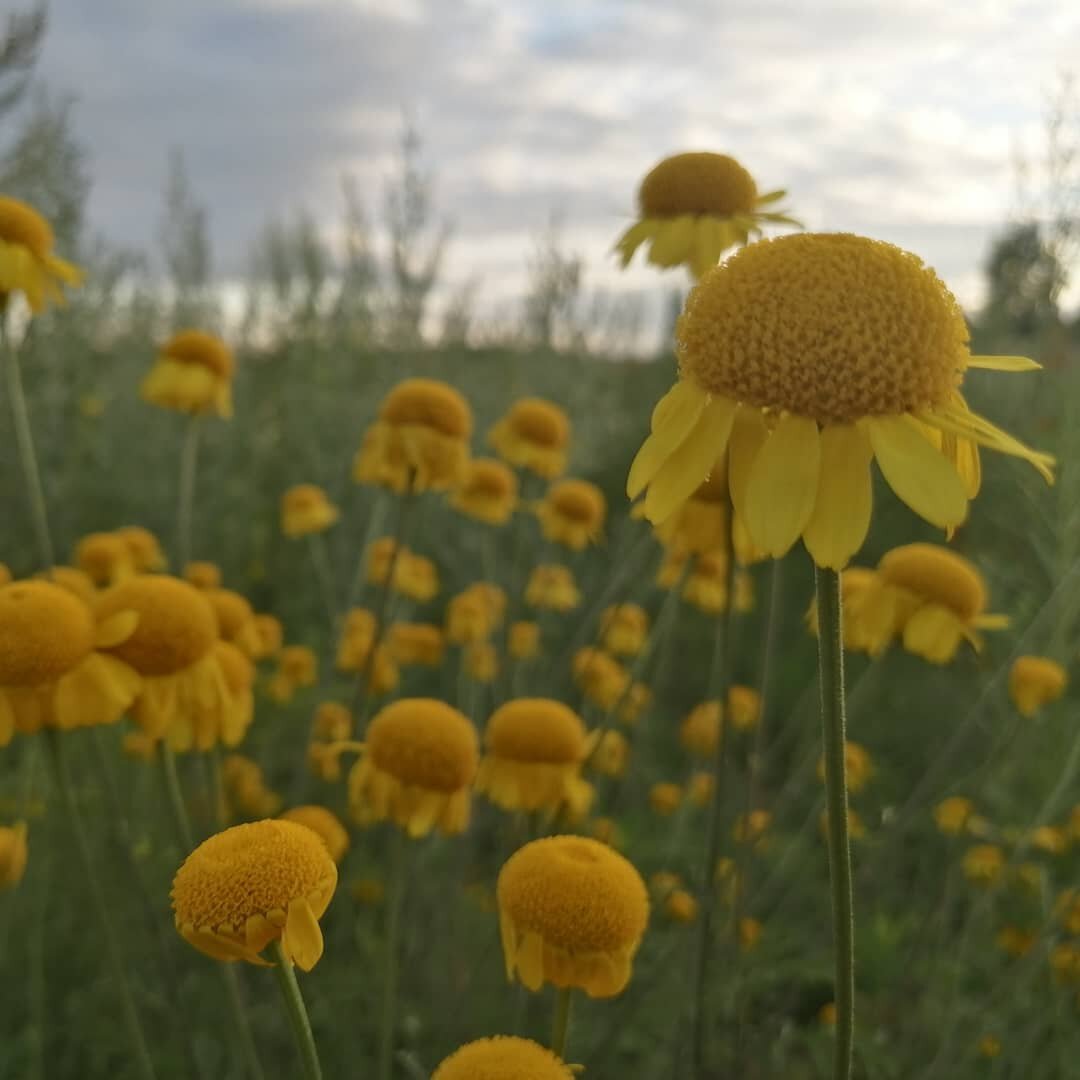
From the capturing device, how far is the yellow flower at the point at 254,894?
902 mm

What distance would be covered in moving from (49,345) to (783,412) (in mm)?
4320

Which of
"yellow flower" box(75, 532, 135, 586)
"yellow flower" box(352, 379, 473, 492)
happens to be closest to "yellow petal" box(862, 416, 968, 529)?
"yellow flower" box(352, 379, 473, 492)

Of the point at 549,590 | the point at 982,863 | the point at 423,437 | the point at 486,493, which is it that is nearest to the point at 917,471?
the point at 423,437

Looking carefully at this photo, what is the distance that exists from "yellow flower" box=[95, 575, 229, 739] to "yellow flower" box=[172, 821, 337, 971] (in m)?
0.59

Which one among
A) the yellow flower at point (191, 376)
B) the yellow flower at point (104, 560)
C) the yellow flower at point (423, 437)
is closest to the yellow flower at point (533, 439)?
the yellow flower at point (423, 437)

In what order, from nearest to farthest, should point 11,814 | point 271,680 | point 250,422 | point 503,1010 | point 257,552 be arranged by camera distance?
point 503,1010 < point 11,814 < point 271,680 < point 257,552 < point 250,422

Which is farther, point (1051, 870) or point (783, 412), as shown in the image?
point (1051, 870)

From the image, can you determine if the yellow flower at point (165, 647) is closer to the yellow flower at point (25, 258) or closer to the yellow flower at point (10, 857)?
the yellow flower at point (10, 857)

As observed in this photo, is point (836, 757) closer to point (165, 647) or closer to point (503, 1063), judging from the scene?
point (503, 1063)

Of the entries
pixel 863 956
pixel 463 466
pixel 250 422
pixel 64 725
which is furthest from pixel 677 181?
pixel 250 422

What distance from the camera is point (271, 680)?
10.5 ft

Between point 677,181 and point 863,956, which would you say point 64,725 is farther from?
point 863,956

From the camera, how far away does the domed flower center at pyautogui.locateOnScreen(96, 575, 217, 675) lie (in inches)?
59.2

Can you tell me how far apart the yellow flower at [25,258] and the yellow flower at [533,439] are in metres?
1.22
